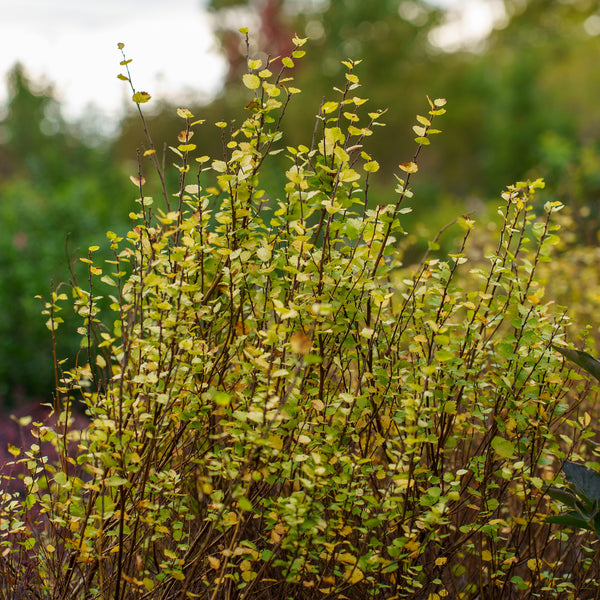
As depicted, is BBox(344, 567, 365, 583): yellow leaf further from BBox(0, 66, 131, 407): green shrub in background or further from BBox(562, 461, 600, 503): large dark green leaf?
BBox(0, 66, 131, 407): green shrub in background

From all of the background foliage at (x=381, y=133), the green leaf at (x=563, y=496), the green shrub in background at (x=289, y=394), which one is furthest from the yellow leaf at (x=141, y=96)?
the background foliage at (x=381, y=133)

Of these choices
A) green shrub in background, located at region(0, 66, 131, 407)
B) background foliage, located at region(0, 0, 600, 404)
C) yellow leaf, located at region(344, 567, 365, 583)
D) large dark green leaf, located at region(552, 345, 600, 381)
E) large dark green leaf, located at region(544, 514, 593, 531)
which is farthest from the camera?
background foliage, located at region(0, 0, 600, 404)

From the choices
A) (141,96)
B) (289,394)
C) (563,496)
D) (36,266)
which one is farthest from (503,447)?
(36,266)

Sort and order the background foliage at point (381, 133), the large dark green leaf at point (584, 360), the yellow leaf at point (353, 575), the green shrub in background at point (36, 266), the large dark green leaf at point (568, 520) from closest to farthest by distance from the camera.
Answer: the yellow leaf at point (353, 575) → the large dark green leaf at point (568, 520) → the large dark green leaf at point (584, 360) → the green shrub in background at point (36, 266) → the background foliage at point (381, 133)

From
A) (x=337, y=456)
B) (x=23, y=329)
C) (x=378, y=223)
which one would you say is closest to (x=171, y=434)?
(x=337, y=456)

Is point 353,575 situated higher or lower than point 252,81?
lower

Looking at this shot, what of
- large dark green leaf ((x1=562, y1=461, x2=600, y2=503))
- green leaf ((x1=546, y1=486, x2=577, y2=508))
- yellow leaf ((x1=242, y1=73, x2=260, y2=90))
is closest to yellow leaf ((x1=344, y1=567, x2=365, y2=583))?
green leaf ((x1=546, y1=486, x2=577, y2=508))

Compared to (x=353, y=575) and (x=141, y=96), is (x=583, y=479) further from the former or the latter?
(x=141, y=96)

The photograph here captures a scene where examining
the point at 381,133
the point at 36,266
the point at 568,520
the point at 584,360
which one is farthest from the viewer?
the point at 381,133

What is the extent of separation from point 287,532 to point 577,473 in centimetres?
104

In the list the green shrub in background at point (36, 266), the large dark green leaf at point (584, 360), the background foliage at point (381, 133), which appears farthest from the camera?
the background foliage at point (381, 133)

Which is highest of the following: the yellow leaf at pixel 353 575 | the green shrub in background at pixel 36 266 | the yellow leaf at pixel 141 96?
the green shrub in background at pixel 36 266

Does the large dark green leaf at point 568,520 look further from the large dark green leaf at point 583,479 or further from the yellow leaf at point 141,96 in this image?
the yellow leaf at point 141,96

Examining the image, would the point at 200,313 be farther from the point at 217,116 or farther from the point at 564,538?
the point at 217,116
